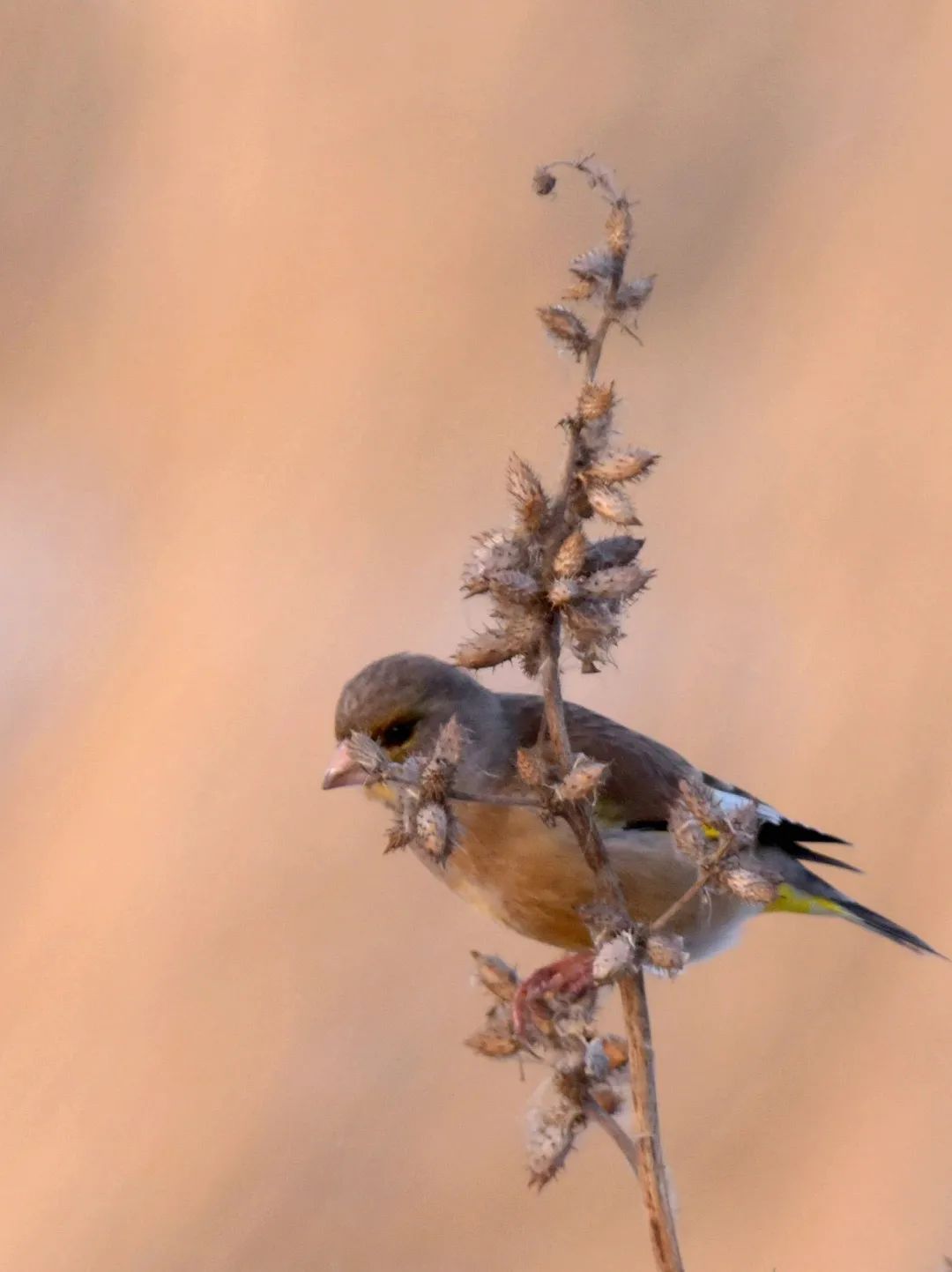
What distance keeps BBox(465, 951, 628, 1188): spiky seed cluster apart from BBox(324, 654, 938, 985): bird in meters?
0.26

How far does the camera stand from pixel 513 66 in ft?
6.89

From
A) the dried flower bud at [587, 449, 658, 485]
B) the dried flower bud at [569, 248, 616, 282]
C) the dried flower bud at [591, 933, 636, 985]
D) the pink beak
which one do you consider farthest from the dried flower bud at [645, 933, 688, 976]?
the pink beak

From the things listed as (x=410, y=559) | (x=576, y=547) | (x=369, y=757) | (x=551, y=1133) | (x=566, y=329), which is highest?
(x=410, y=559)

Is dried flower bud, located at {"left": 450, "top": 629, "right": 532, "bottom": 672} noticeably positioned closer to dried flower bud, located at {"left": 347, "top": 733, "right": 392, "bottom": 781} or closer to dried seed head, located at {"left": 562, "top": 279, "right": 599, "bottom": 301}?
dried flower bud, located at {"left": 347, "top": 733, "right": 392, "bottom": 781}

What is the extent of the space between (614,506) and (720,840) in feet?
0.62

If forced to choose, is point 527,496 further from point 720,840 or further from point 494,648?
point 720,840

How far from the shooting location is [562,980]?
1.10 metres

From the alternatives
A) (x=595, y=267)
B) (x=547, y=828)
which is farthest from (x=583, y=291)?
(x=547, y=828)

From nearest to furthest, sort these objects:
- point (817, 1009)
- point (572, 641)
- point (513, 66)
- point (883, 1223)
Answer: point (572, 641) < point (883, 1223) < point (817, 1009) < point (513, 66)

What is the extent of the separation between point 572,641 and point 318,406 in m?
1.67

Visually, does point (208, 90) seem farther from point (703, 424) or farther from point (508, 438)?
point (703, 424)

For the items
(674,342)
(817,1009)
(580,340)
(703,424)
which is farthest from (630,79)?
(580,340)

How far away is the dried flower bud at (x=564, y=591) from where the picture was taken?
614mm

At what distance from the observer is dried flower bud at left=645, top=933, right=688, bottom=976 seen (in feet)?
2.16
